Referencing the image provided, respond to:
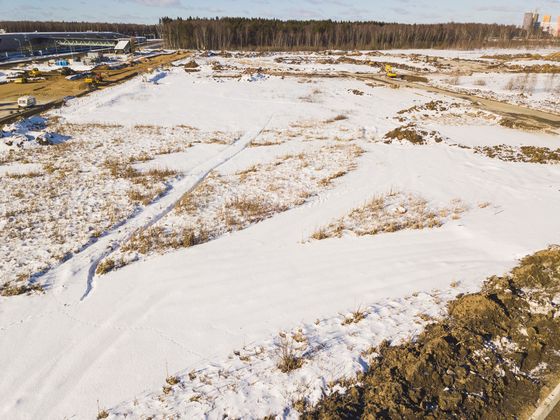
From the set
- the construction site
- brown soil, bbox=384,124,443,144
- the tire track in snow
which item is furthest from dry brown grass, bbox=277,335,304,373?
the construction site

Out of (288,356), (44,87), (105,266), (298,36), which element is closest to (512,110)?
(288,356)

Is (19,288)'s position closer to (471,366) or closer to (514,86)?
(471,366)

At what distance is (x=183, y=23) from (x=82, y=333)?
484 feet

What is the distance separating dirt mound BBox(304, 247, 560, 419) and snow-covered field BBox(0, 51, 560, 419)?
1.38 feet

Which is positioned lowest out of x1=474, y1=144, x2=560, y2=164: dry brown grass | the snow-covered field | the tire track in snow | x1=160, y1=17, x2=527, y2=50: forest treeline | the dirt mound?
the tire track in snow

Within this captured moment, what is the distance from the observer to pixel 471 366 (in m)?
6.02

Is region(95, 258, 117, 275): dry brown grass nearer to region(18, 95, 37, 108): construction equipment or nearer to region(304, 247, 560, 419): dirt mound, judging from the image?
region(304, 247, 560, 419): dirt mound

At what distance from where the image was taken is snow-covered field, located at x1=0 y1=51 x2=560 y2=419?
6285mm

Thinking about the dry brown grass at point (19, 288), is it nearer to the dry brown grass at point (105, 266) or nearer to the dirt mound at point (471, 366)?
the dry brown grass at point (105, 266)

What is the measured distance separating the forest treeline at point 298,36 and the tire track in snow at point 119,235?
12423 cm

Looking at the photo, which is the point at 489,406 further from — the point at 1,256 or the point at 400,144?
the point at 400,144

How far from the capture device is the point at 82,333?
7555 mm

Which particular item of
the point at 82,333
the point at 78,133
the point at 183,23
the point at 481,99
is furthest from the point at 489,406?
the point at 183,23

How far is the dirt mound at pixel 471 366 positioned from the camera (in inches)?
212
